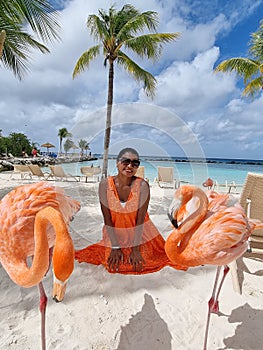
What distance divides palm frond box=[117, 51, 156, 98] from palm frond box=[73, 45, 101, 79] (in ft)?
3.60

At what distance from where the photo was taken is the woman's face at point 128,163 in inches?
66.8

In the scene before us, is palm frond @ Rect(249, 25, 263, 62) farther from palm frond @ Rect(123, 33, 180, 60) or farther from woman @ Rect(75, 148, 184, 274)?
woman @ Rect(75, 148, 184, 274)

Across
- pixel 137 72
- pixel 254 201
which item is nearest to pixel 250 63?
pixel 137 72

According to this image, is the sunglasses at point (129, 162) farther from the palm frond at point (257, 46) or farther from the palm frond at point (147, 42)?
the palm frond at point (257, 46)

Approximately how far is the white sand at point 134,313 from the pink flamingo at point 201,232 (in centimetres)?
82

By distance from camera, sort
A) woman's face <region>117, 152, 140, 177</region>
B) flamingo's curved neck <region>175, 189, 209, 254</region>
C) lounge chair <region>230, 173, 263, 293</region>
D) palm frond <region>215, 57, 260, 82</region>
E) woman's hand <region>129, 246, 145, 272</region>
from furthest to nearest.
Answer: palm frond <region>215, 57, 260, 82</region> < lounge chair <region>230, 173, 263, 293</region> < woman's hand <region>129, 246, 145, 272</region> < woman's face <region>117, 152, 140, 177</region> < flamingo's curved neck <region>175, 189, 209, 254</region>

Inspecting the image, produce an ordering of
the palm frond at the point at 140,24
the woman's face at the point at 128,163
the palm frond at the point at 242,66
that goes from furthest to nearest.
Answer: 1. the palm frond at the point at 242,66
2. the palm frond at the point at 140,24
3. the woman's face at the point at 128,163

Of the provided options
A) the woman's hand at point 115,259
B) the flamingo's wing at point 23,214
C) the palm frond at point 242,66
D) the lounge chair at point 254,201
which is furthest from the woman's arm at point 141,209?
the palm frond at point 242,66

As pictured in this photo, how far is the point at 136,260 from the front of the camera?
184cm

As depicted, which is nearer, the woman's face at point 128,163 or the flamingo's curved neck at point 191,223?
the flamingo's curved neck at point 191,223

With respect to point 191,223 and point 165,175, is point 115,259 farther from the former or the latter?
point 165,175

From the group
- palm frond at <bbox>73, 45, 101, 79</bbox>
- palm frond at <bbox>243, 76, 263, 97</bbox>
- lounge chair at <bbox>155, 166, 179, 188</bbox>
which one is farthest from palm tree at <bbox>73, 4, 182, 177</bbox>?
palm frond at <bbox>243, 76, 263, 97</bbox>

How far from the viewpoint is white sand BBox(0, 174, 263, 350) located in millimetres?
1550

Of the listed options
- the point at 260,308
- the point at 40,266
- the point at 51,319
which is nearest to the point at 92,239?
the point at 51,319
